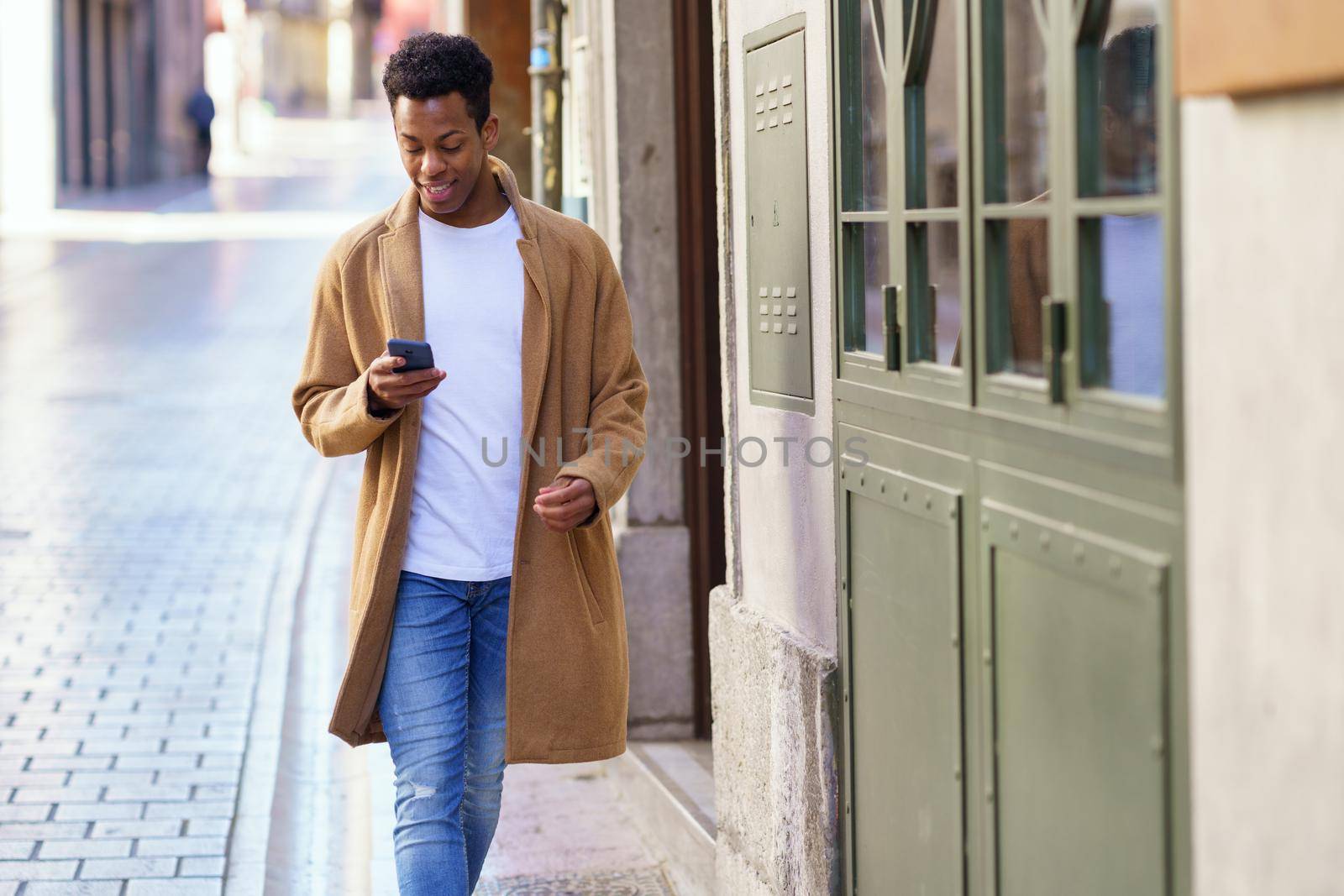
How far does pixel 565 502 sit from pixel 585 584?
305 millimetres

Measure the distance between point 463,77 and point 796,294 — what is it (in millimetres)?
848

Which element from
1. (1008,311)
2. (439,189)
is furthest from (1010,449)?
(439,189)

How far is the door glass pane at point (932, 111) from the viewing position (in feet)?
9.99

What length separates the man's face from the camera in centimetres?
340

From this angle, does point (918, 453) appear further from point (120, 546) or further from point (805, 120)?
point (120, 546)

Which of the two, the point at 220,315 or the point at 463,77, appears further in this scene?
the point at 220,315

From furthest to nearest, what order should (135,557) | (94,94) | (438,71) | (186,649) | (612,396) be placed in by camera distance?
(94,94), (135,557), (186,649), (612,396), (438,71)

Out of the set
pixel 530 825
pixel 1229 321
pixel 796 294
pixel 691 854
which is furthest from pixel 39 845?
pixel 1229 321

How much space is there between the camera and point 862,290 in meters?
3.53

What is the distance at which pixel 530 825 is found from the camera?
5.60 metres

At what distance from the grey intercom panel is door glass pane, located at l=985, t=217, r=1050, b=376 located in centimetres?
88

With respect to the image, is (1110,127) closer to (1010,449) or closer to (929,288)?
(1010,449)

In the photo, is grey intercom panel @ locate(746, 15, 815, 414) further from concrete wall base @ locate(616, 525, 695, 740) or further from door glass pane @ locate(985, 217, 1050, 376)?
concrete wall base @ locate(616, 525, 695, 740)

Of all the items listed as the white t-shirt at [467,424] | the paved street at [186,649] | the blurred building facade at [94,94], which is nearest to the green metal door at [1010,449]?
the white t-shirt at [467,424]
